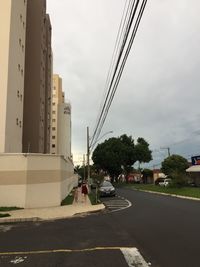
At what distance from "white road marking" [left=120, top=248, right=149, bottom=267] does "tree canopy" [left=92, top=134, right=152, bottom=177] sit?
8687 centimetres

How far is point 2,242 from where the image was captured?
13.0 meters

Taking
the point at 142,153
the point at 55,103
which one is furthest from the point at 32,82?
the point at 55,103

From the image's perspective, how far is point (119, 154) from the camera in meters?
98.2

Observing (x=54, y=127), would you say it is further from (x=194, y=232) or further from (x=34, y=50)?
(x=194, y=232)

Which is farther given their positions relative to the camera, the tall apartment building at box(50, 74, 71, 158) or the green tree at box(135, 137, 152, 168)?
the tall apartment building at box(50, 74, 71, 158)

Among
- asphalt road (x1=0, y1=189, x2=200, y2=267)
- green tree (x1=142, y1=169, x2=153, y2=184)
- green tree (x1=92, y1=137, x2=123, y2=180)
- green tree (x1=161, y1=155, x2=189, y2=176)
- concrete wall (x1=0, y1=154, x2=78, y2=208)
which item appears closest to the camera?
asphalt road (x1=0, y1=189, x2=200, y2=267)

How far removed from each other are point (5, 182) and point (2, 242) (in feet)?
46.1

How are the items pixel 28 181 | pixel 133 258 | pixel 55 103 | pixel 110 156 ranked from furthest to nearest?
pixel 55 103
pixel 110 156
pixel 28 181
pixel 133 258

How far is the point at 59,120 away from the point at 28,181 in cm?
9128

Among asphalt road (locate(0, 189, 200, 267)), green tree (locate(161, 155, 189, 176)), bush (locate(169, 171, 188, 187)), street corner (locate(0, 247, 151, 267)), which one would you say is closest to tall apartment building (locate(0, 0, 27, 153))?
asphalt road (locate(0, 189, 200, 267))

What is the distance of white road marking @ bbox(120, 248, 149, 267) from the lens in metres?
9.09

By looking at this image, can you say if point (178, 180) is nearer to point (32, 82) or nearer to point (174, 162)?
point (32, 82)

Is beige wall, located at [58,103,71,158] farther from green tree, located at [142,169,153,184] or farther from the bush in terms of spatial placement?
the bush

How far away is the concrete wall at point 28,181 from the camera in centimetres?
2683
